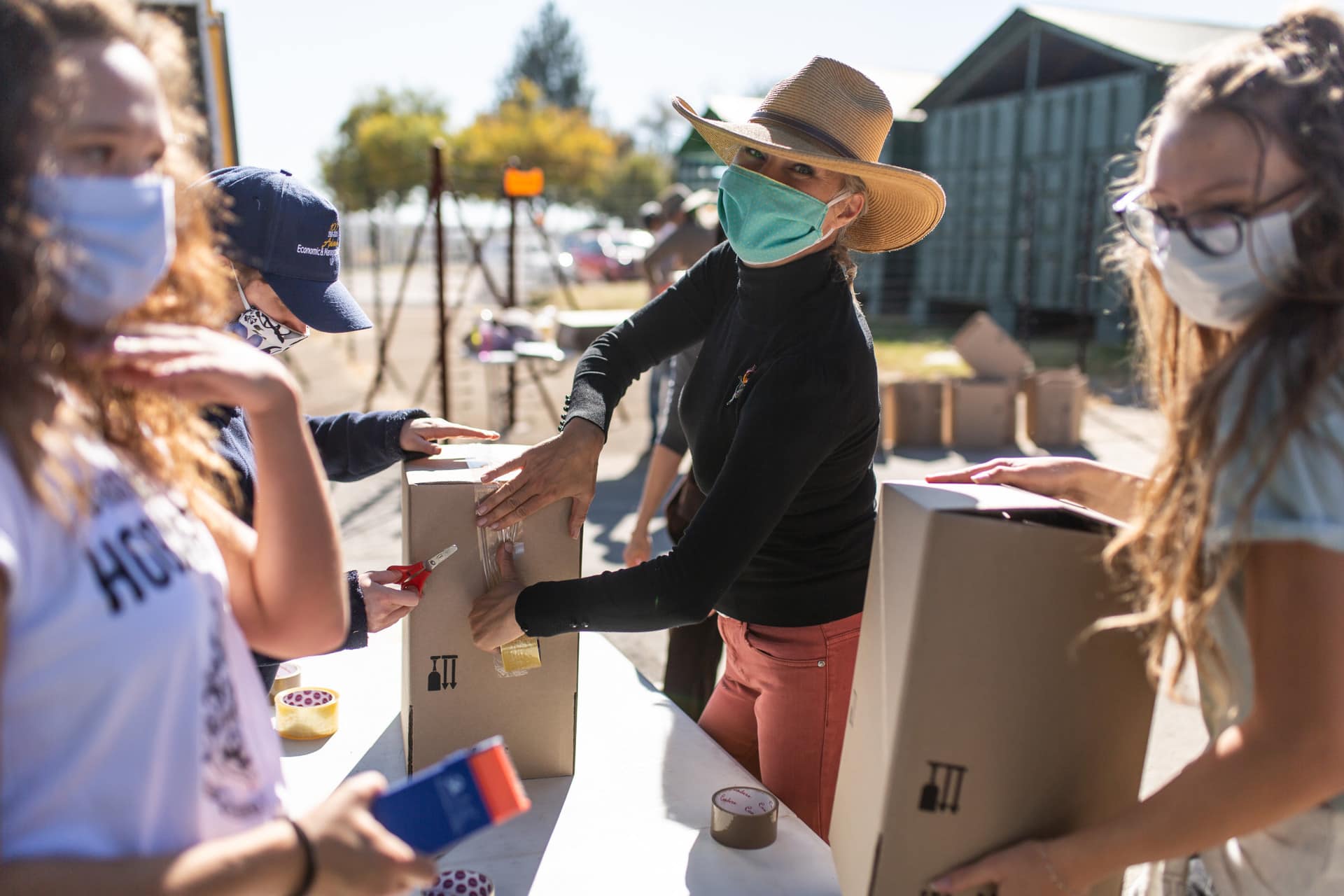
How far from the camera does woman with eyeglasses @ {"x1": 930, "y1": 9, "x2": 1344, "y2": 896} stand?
875mm

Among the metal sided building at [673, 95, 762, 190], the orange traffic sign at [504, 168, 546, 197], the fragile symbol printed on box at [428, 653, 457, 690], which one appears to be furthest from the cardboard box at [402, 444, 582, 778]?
the orange traffic sign at [504, 168, 546, 197]

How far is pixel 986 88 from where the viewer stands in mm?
14523

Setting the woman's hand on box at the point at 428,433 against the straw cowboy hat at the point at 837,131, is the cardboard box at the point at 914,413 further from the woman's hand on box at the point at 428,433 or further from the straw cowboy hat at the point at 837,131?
the woman's hand on box at the point at 428,433

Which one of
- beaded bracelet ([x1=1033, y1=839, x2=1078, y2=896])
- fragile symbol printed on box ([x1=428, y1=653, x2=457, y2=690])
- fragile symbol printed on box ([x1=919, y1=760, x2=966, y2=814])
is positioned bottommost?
fragile symbol printed on box ([x1=428, y1=653, x2=457, y2=690])

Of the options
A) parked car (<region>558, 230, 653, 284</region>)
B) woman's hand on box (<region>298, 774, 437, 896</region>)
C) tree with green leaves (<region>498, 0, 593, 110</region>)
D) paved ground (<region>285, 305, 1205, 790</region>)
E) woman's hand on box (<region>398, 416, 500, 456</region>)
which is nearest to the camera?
woman's hand on box (<region>298, 774, 437, 896</region>)

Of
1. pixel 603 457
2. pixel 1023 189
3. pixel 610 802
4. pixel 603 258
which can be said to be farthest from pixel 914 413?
pixel 603 258

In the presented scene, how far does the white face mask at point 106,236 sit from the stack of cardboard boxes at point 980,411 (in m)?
7.20

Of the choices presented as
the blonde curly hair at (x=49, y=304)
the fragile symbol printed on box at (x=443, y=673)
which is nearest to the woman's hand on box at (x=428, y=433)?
the fragile symbol printed on box at (x=443, y=673)

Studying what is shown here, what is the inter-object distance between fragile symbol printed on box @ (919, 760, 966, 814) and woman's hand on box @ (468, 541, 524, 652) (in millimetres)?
641

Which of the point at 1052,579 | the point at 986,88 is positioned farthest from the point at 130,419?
the point at 986,88

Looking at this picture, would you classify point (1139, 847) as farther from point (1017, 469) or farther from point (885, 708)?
point (1017, 469)

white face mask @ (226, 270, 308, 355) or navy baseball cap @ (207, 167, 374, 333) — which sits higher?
navy baseball cap @ (207, 167, 374, 333)

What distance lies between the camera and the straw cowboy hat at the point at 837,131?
67.8 inches

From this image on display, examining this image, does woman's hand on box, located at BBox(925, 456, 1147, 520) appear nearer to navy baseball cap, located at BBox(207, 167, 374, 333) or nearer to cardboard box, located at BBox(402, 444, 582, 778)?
cardboard box, located at BBox(402, 444, 582, 778)
